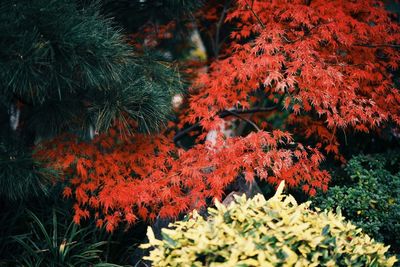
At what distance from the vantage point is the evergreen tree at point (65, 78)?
A: 10.2 feet

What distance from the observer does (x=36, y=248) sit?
3723 millimetres

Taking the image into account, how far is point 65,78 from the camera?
3.13 metres

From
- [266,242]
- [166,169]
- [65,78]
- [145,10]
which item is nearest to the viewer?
[266,242]

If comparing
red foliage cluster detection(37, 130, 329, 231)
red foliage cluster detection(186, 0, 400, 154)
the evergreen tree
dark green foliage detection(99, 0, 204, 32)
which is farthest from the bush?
dark green foliage detection(99, 0, 204, 32)

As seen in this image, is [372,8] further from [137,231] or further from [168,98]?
[137,231]

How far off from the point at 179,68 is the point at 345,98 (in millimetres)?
1886

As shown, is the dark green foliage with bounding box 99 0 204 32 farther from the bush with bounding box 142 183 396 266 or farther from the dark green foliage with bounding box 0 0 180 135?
the bush with bounding box 142 183 396 266

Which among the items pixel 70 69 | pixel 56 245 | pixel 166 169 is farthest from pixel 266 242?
pixel 56 245

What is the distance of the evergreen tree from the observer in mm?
3094

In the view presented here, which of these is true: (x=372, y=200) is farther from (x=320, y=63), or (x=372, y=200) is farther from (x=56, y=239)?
(x=56, y=239)

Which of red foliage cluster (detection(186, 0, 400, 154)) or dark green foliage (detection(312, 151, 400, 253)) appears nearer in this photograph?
red foliage cluster (detection(186, 0, 400, 154))

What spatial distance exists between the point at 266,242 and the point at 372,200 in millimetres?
1852

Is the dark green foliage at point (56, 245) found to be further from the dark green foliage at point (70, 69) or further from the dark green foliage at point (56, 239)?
the dark green foliage at point (70, 69)

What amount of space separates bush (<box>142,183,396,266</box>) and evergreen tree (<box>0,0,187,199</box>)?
55.4 inches
